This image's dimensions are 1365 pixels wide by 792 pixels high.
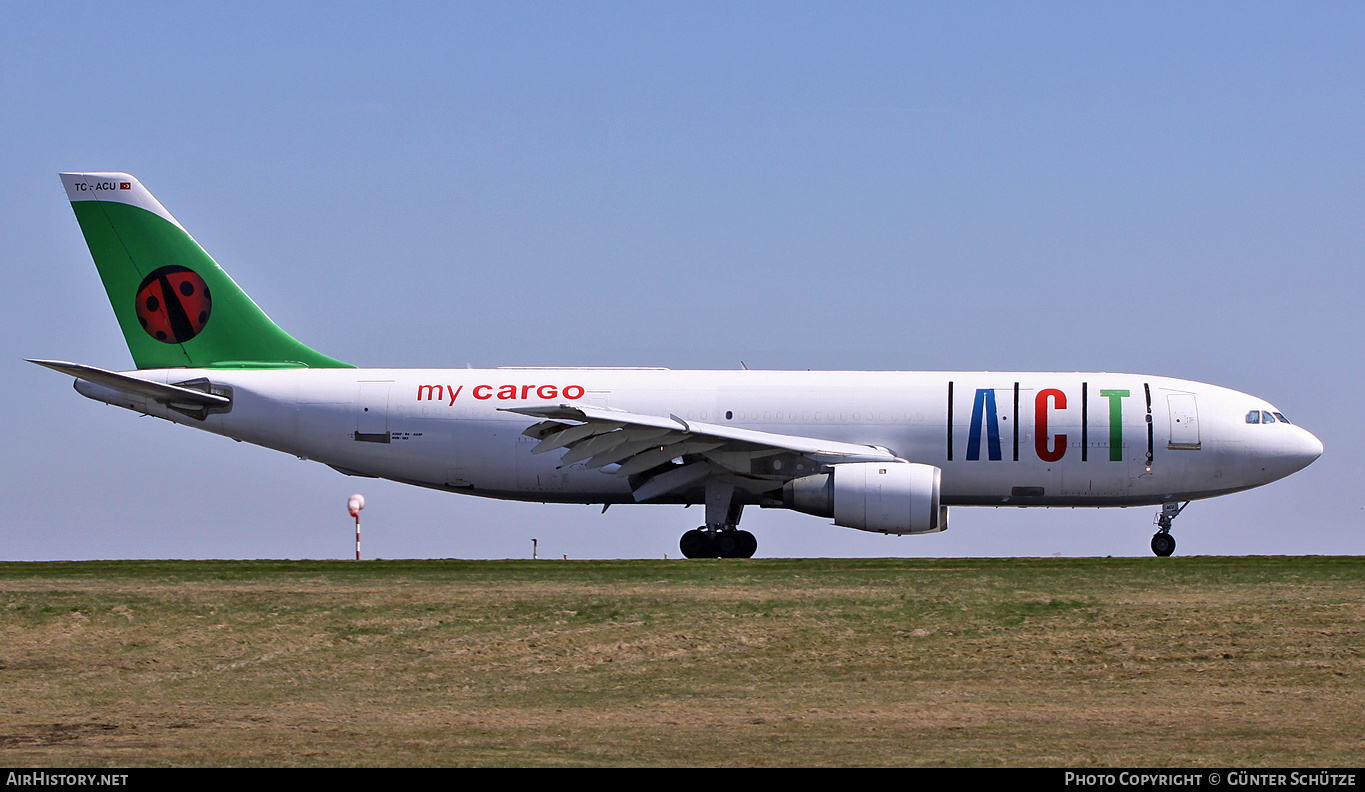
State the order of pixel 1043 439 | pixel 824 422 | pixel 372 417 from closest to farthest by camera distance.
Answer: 1. pixel 1043 439
2. pixel 824 422
3. pixel 372 417

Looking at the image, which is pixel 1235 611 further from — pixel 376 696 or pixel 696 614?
pixel 376 696

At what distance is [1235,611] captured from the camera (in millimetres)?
17406

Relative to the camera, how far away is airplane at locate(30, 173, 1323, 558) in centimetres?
2716

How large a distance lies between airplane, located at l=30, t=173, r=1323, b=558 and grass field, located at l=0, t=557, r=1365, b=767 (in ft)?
17.9

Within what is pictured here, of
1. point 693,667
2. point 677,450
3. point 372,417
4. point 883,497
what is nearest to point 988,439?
point 883,497

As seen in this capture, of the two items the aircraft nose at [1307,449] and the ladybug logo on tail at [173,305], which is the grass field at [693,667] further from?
the ladybug logo on tail at [173,305]

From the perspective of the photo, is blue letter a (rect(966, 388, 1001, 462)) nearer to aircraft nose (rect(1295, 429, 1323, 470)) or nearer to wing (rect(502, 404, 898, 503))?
wing (rect(502, 404, 898, 503))

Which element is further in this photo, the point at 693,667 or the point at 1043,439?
the point at 1043,439

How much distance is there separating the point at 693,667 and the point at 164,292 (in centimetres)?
1833

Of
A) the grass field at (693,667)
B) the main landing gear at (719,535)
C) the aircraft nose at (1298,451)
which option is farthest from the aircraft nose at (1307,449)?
the main landing gear at (719,535)

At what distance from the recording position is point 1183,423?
27750 mm

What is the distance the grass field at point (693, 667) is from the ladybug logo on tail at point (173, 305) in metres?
9.01

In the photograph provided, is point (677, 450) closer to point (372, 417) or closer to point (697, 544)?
point (697, 544)
